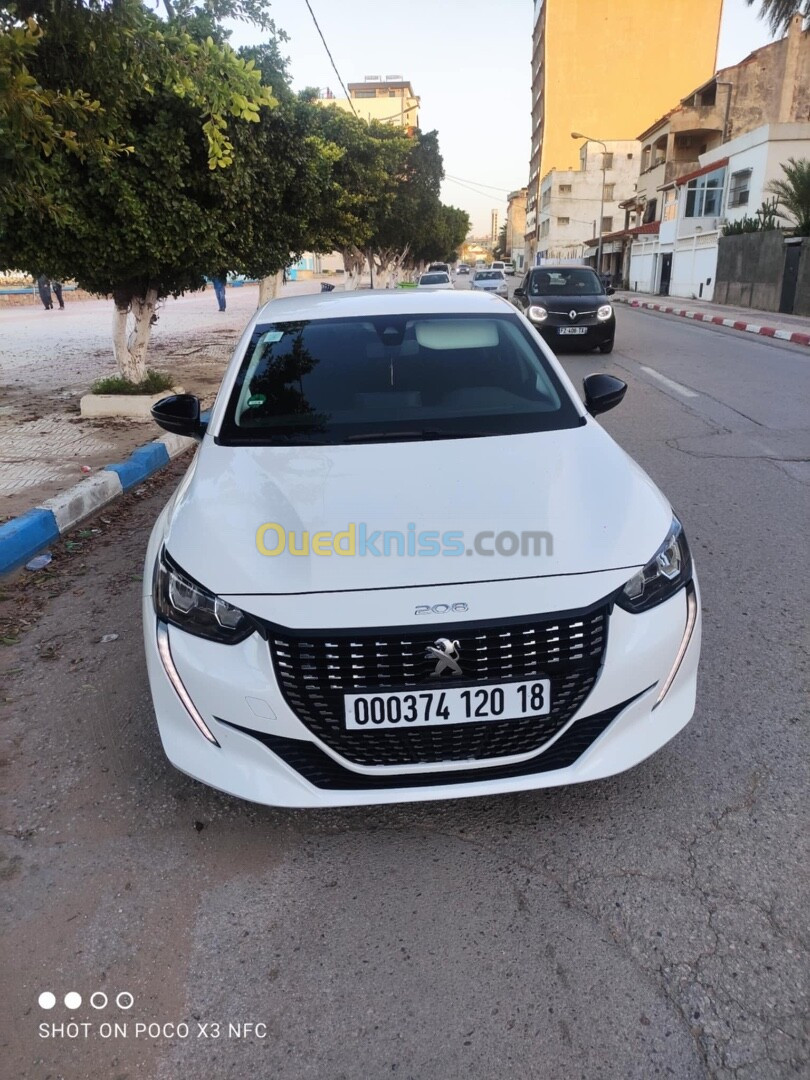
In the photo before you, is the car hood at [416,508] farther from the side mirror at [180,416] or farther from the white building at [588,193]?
the white building at [588,193]

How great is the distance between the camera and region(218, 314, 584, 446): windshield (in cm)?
318

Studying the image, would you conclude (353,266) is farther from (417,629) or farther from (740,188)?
(417,629)

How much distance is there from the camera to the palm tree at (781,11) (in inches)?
1280

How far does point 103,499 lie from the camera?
600 cm

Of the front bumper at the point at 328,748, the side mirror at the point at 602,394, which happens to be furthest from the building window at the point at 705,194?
the front bumper at the point at 328,748

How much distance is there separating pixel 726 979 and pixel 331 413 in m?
2.35

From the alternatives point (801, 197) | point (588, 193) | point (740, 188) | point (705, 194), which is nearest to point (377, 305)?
point (801, 197)

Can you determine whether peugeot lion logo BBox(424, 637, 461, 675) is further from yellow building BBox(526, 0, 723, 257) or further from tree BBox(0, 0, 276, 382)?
yellow building BBox(526, 0, 723, 257)

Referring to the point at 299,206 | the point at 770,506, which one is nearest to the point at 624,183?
the point at 299,206

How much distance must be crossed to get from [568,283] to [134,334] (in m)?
8.53

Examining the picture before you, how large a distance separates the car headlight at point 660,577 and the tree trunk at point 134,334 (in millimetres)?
8058

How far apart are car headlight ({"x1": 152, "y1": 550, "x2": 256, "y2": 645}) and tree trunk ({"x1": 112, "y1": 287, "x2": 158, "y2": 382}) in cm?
758

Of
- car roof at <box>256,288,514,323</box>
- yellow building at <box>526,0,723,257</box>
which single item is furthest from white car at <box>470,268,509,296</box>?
yellow building at <box>526,0,723,257</box>

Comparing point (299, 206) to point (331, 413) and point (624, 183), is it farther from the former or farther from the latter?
point (624, 183)
